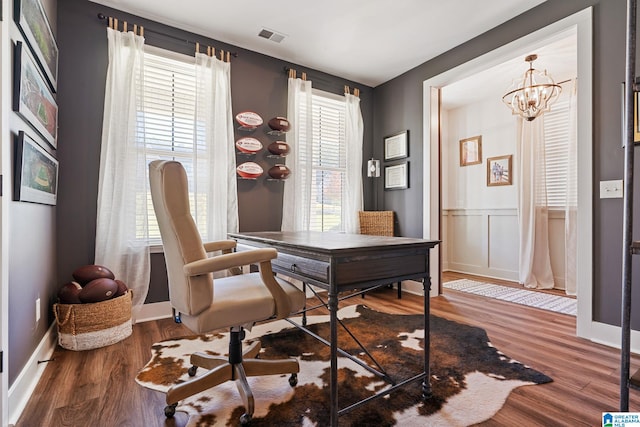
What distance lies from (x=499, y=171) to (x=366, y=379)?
4.11 metres

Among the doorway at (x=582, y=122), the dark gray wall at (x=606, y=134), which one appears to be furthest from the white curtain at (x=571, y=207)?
the dark gray wall at (x=606, y=134)

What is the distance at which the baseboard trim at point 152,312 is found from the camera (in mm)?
2793

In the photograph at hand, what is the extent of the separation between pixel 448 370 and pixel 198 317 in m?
1.47

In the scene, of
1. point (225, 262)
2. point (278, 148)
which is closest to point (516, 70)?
point (278, 148)

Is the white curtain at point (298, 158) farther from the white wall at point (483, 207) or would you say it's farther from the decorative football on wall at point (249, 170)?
the white wall at point (483, 207)

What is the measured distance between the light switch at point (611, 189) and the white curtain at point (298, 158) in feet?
8.43

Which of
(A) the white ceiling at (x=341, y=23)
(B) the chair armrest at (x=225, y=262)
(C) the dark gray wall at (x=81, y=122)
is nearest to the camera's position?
(B) the chair armrest at (x=225, y=262)

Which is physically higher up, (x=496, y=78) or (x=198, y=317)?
(x=496, y=78)

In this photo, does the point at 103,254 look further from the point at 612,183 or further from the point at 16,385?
the point at 612,183

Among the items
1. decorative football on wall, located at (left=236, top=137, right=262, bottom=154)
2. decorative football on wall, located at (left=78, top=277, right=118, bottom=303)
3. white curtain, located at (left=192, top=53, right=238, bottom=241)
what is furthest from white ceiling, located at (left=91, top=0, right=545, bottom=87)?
decorative football on wall, located at (left=78, top=277, right=118, bottom=303)

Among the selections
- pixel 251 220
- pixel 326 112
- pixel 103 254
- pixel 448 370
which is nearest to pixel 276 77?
pixel 326 112

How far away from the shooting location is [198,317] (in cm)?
136

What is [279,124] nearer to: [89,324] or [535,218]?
[89,324]

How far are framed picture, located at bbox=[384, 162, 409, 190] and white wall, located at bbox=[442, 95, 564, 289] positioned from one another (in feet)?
4.86
